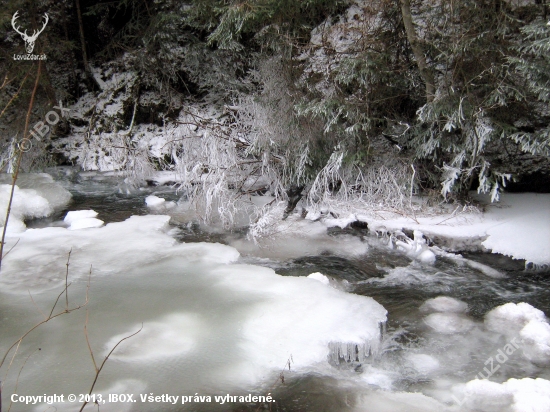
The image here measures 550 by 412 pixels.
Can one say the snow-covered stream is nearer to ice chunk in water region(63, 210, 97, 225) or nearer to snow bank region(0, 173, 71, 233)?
ice chunk in water region(63, 210, 97, 225)

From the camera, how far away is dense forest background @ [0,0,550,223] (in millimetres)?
6309

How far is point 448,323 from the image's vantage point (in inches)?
176

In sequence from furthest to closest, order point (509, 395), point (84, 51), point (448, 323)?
point (84, 51), point (448, 323), point (509, 395)

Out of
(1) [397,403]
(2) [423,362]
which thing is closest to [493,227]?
(2) [423,362]

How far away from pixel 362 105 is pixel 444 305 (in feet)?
11.6

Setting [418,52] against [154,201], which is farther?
[154,201]

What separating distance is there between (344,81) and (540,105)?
2.99 metres

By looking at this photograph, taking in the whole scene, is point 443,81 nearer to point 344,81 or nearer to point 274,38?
point 344,81

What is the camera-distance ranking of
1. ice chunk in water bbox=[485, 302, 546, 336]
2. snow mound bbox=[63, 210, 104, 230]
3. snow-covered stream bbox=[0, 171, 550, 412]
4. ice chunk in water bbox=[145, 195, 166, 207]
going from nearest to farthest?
snow-covered stream bbox=[0, 171, 550, 412] < ice chunk in water bbox=[485, 302, 546, 336] < snow mound bbox=[63, 210, 104, 230] < ice chunk in water bbox=[145, 195, 166, 207]

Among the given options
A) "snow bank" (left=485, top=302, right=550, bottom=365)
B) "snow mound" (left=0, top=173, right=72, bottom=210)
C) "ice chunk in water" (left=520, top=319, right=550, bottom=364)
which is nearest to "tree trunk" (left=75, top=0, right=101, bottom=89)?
"snow mound" (left=0, top=173, right=72, bottom=210)

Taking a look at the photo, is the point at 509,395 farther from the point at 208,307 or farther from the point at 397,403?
the point at 208,307

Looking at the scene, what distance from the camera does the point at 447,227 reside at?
6.56 metres

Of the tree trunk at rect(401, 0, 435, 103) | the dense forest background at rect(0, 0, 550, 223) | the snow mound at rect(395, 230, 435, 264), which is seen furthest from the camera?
the tree trunk at rect(401, 0, 435, 103)

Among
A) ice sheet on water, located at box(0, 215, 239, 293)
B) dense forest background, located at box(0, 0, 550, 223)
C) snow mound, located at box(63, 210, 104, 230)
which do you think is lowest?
ice sheet on water, located at box(0, 215, 239, 293)
